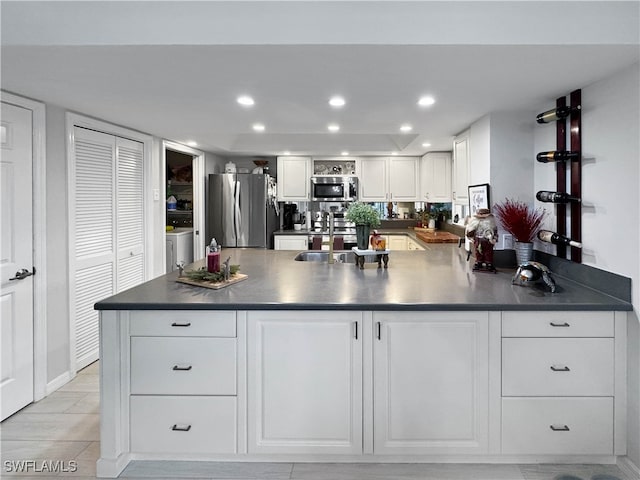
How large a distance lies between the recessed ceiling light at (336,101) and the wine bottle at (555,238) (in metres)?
1.59

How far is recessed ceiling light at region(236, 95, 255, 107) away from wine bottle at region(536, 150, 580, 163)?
1.96 meters

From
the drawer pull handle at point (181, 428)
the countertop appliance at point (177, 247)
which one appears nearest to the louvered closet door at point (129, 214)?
the countertop appliance at point (177, 247)

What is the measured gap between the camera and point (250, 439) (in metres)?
2.16

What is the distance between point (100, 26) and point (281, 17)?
0.82 meters

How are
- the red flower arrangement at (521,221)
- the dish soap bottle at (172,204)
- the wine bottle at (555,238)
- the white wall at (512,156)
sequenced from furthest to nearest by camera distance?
the dish soap bottle at (172,204) → the white wall at (512,156) → the red flower arrangement at (521,221) → the wine bottle at (555,238)

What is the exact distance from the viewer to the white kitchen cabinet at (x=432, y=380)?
83.7 inches

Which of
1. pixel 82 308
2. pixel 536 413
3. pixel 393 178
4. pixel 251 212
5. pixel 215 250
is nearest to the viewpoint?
pixel 536 413

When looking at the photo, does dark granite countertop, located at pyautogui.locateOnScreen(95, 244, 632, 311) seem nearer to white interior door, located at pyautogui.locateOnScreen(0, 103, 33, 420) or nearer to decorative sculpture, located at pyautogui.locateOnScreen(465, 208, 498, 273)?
decorative sculpture, located at pyautogui.locateOnScreen(465, 208, 498, 273)

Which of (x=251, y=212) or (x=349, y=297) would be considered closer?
(x=349, y=297)

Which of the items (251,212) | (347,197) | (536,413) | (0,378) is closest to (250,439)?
(536,413)

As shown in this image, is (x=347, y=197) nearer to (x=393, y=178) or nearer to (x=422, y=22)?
(x=393, y=178)

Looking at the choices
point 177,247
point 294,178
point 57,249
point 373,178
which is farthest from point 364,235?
point 294,178

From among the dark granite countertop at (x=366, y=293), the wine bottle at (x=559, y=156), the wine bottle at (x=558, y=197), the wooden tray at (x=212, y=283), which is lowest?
the dark granite countertop at (x=366, y=293)

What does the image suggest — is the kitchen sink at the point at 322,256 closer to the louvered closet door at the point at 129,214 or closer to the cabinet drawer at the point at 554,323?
the louvered closet door at the point at 129,214
